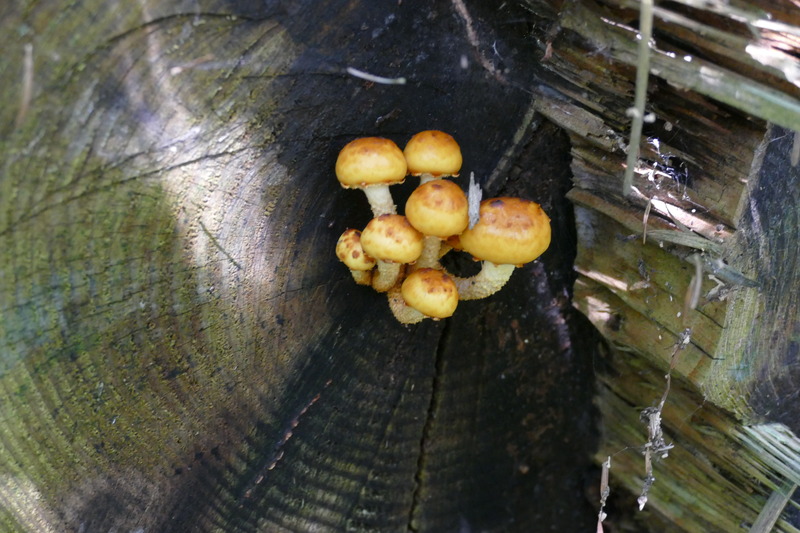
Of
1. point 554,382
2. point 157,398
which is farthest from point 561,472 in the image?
point 157,398

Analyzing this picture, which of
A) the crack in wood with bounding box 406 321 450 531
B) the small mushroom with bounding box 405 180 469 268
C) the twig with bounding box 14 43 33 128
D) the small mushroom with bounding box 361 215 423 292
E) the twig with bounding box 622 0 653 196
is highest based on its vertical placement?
the twig with bounding box 14 43 33 128

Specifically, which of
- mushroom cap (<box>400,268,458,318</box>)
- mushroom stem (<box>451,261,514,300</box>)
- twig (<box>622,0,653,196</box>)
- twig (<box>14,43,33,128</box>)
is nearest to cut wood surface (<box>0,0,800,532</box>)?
twig (<box>14,43,33,128</box>)

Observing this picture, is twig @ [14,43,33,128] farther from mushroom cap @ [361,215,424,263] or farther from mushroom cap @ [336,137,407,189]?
mushroom cap @ [361,215,424,263]

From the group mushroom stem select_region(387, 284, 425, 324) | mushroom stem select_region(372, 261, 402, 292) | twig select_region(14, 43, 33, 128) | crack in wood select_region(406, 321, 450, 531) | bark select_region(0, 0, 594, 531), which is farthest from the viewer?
crack in wood select_region(406, 321, 450, 531)

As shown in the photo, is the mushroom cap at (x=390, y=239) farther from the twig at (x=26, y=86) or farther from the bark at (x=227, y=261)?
the twig at (x=26, y=86)

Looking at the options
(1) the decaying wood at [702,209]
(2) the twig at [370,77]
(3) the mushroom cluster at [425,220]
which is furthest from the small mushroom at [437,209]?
(1) the decaying wood at [702,209]

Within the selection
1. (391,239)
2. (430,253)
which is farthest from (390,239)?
(430,253)
